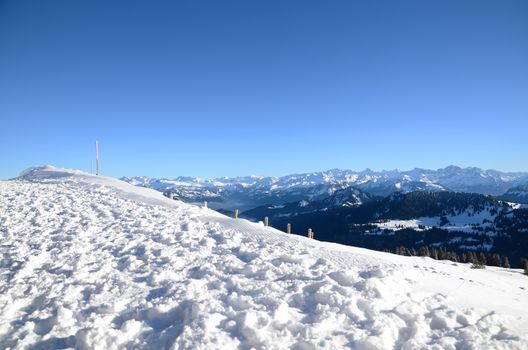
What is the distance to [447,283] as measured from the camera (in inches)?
424

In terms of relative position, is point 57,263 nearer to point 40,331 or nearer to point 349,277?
point 40,331

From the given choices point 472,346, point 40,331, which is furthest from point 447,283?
point 40,331

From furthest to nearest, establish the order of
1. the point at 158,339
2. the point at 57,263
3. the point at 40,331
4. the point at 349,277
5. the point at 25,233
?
the point at 25,233, the point at 57,263, the point at 349,277, the point at 40,331, the point at 158,339

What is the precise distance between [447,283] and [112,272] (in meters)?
11.2

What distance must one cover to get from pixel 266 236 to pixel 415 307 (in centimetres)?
798

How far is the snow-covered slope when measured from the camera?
7.37 metres

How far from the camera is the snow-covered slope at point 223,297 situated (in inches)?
290

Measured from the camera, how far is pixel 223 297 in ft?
29.8

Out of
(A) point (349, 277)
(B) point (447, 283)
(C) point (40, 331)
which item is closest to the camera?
(C) point (40, 331)

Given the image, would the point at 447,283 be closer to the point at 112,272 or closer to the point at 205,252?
the point at 205,252

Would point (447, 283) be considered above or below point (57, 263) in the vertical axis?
below

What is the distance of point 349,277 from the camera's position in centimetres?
997

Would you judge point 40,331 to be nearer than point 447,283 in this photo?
Yes

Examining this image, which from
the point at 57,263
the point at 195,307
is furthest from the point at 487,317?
the point at 57,263
